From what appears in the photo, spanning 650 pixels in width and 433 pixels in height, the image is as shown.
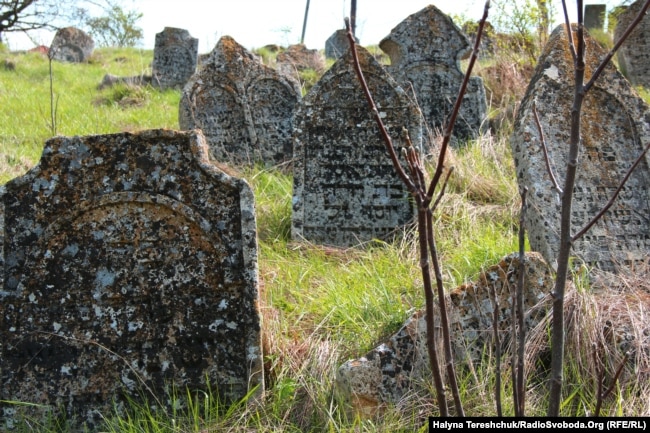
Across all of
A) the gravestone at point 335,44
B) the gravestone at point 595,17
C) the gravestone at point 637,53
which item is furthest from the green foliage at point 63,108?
the gravestone at point 595,17

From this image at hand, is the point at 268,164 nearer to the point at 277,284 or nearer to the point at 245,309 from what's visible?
the point at 277,284

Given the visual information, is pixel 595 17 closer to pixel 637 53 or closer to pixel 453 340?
pixel 637 53

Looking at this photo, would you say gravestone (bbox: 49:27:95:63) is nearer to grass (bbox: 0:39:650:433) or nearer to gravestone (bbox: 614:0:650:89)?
grass (bbox: 0:39:650:433)

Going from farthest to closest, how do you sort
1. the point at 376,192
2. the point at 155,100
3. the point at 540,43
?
the point at 155,100 → the point at 540,43 → the point at 376,192

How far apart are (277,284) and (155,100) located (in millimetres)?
8485

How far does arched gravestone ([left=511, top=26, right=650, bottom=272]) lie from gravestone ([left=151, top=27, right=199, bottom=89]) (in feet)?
33.3

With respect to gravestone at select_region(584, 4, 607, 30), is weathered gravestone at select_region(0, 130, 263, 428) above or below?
below

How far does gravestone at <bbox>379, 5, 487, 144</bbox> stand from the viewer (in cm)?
845

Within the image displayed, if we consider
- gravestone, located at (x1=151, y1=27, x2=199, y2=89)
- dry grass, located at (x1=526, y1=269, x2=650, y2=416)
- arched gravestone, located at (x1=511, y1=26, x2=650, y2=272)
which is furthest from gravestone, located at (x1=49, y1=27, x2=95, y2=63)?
dry grass, located at (x1=526, y1=269, x2=650, y2=416)

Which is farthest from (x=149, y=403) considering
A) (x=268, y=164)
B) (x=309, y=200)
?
(x=268, y=164)

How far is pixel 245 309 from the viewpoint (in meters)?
3.28

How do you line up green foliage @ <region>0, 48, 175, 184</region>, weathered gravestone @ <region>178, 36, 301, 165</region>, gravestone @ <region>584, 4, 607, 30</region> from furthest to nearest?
gravestone @ <region>584, 4, 607, 30</region>
green foliage @ <region>0, 48, 175, 184</region>
weathered gravestone @ <region>178, 36, 301, 165</region>

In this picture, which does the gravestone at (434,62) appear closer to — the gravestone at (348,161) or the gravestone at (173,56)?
the gravestone at (348,161)

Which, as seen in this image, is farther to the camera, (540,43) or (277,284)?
(540,43)
